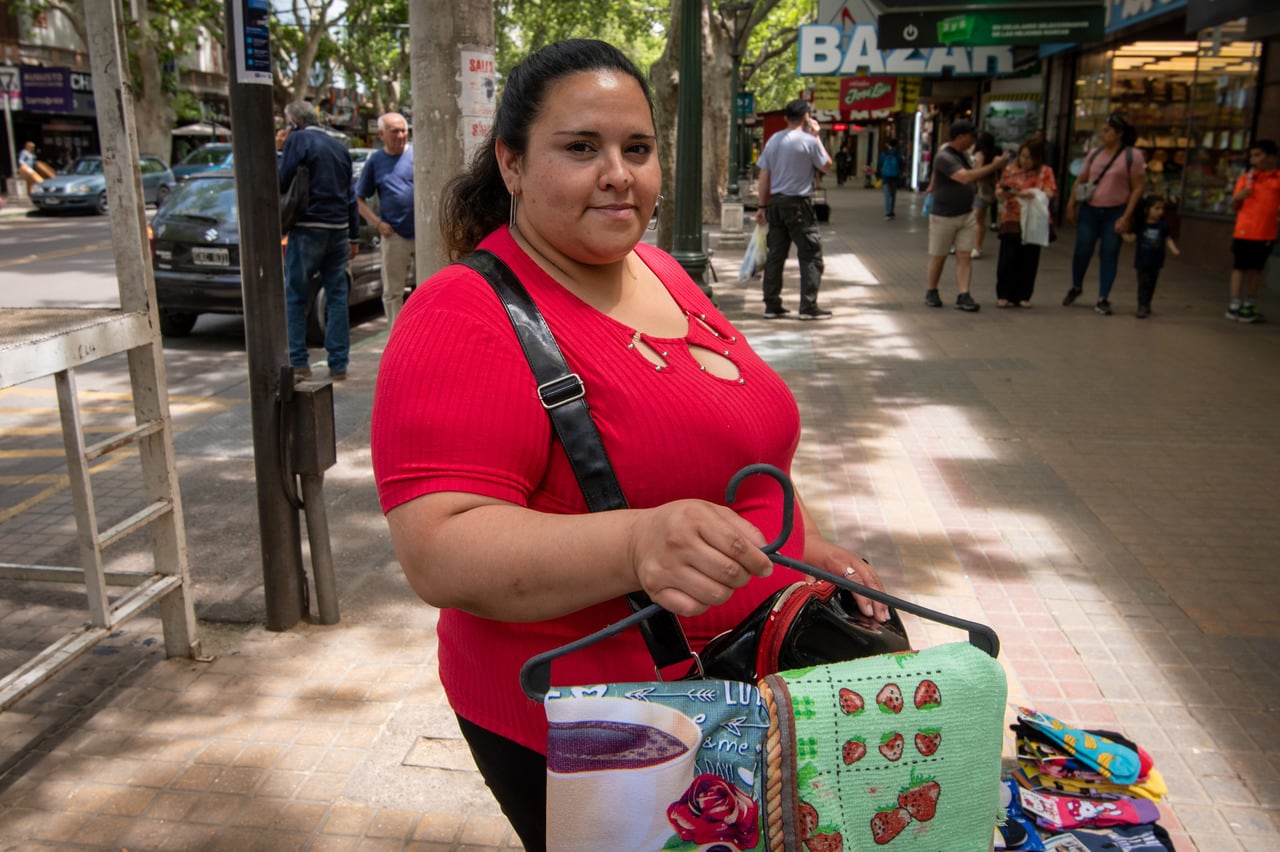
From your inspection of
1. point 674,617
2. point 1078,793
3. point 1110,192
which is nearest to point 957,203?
point 1110,192

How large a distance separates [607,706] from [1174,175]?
17413 millimetres

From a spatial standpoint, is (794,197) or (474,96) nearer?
(474,96)

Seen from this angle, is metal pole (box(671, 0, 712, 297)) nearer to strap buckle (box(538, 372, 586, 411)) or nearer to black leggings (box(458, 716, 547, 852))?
black leggings (box(458, 716, 547, 852))

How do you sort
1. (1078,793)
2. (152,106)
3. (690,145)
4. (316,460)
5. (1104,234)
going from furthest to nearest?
(152,106)
(1104,234)
(690,145)
(316,460)
(1078,793)

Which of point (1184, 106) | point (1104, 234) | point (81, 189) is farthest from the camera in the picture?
point (81, 189)

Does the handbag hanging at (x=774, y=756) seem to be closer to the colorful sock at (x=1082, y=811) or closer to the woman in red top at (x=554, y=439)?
the woman in red top at (x=554, y=439)

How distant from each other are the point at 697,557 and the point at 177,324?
1052 centimetres

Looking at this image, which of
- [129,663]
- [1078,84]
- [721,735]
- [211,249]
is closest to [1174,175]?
[1078,84]

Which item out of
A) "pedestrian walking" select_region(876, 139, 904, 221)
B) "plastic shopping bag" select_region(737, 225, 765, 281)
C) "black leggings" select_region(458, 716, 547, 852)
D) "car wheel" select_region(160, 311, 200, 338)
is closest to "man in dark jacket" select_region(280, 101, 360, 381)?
"car wheel" select_region(160, 311, 200, 338)

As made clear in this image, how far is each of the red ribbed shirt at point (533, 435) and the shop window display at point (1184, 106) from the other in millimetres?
14611

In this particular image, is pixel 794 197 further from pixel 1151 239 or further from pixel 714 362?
pixel 714 362

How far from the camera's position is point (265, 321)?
159 inches

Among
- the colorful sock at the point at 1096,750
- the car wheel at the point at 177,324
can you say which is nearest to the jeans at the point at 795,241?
the car wheel at the point at 177,324

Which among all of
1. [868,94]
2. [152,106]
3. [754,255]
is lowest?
[754,255]
